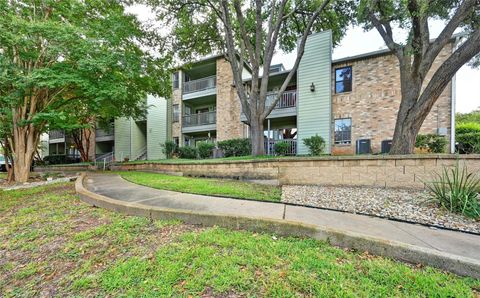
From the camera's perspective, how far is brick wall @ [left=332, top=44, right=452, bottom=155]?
10.5 m

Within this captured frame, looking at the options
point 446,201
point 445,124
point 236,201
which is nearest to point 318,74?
point 445,124

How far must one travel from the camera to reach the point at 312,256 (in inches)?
89.1

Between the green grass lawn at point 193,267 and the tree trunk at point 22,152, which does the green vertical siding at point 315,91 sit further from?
the tree trunk at point 22,152

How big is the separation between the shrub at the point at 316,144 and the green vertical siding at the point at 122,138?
16.9 m

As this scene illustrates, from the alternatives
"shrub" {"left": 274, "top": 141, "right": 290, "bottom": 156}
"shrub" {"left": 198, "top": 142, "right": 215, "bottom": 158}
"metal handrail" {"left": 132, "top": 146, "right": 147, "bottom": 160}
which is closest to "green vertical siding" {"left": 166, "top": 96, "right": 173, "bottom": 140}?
"metal handrail" {"left": 132, "top": 146, "right": 147, "bottom": 160}

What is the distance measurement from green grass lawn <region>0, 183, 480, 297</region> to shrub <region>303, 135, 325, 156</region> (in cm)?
950

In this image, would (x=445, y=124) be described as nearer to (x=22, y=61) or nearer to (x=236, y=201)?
(x=236, y=201)

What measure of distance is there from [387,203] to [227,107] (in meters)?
12.2

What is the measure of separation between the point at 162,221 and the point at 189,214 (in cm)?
48

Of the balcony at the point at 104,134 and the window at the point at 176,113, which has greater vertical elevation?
the window at the point at 176,113

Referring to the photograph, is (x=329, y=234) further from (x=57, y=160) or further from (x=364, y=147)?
(x=57, y=160)

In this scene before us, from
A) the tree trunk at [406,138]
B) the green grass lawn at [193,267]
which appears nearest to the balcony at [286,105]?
the tree trunk at [406,138]

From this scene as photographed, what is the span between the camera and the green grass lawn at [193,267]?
5.99 feet

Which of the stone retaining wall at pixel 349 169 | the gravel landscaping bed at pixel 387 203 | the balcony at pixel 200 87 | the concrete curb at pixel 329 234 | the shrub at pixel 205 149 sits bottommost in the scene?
the gravel landscaping bed at pixel 387 203
